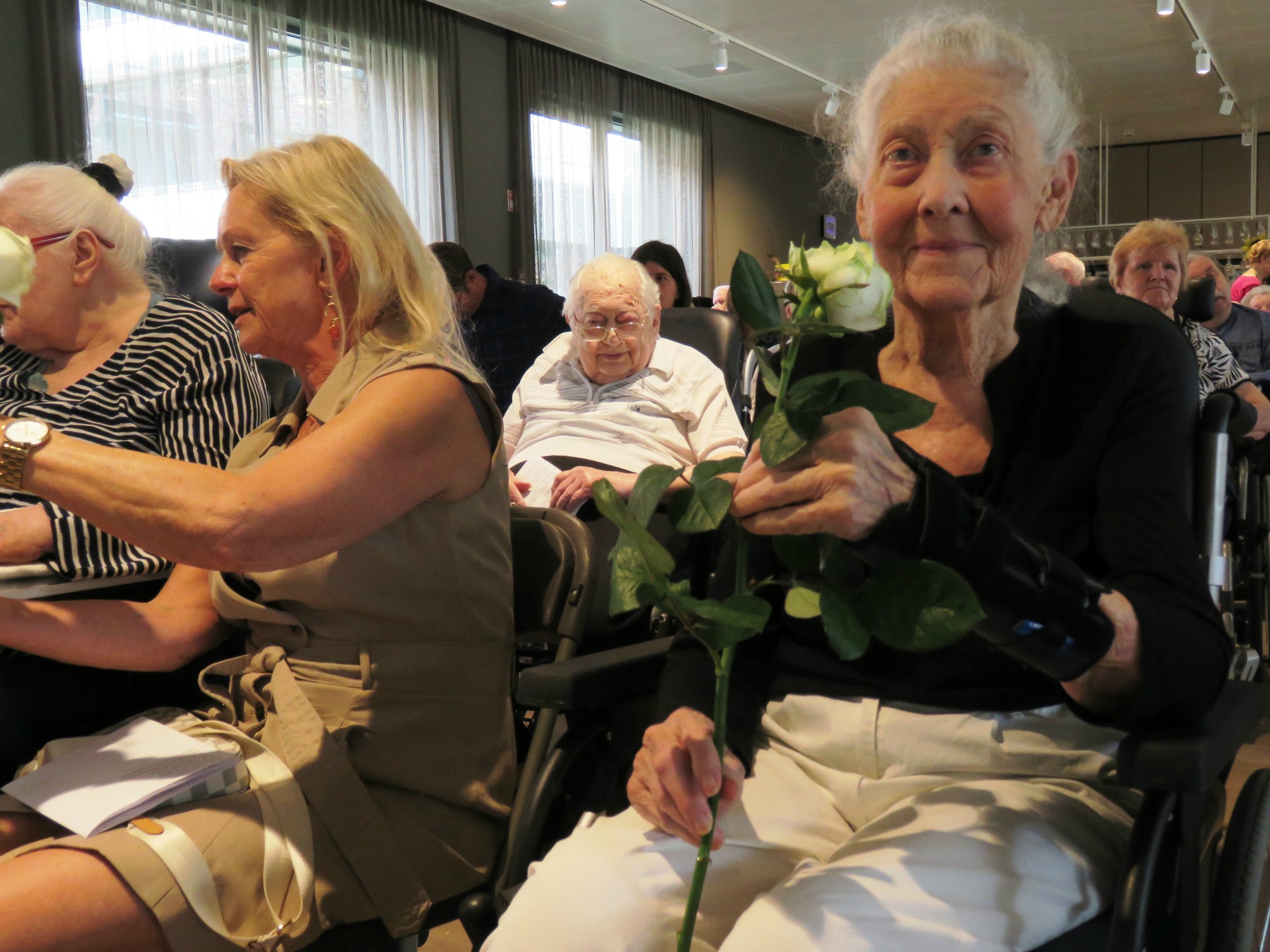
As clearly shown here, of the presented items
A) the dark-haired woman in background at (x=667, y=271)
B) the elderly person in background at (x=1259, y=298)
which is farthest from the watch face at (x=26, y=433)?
the elderly person in background at (x=1259, y=298)

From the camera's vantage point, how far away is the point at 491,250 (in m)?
8.14

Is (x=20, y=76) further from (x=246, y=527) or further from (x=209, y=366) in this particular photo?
(x=246, y=527)

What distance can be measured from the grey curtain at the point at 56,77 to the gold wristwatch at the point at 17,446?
4836 mm

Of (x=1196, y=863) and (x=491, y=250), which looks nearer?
(x=1196, y=863)

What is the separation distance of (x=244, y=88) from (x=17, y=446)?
5858 mm

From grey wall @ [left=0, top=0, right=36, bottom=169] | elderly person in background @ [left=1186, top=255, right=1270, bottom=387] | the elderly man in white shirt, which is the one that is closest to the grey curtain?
grey wall @ [left=0, top=0, right=36, bottom=169]

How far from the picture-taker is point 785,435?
→ 76cm

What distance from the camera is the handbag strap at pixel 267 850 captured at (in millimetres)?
1081

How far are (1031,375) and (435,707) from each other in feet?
2.40

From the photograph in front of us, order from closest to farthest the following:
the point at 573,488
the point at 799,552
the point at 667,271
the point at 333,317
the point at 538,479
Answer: the point at 799,552 → the point at 333,317 → the point at 573,488 → the point at 538,479 → the point at 667,271

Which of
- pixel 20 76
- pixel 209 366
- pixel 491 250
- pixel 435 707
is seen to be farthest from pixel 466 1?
pixel 435 707

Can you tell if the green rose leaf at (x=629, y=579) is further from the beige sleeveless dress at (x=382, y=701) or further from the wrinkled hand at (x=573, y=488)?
the wrinkled hand at (x=573, y=488)

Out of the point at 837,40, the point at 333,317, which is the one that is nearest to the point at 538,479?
the point at 333,317

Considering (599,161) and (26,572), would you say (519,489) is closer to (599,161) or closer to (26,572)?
(26,572)
